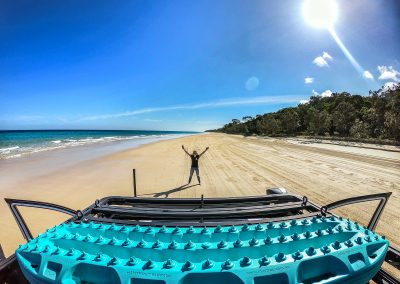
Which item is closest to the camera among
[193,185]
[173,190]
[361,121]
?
[173,190]

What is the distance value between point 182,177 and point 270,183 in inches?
190

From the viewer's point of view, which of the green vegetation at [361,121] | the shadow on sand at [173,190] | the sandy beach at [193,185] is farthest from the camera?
the green vegetation at [361,121]

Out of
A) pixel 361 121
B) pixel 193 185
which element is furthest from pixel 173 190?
pixel 361 121

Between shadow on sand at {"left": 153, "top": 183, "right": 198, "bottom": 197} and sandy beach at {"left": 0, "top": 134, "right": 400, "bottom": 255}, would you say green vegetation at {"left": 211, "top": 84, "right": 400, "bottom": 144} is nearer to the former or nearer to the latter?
sandy beach at {"left": 0, "top": 134, "right": 400, "bottom": 255}

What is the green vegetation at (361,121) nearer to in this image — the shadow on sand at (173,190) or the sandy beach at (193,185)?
the sandy beach at (193,185)

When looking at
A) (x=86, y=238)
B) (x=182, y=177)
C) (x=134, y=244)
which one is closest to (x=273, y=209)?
(x=134, y=244)

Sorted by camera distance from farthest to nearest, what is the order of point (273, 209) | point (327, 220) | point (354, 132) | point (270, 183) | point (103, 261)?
point (354, 132)
point (270, 183)
point (273, 209)
point (327, 220)
point (103, 261)

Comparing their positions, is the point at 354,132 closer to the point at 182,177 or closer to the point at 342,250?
the point at 182,177

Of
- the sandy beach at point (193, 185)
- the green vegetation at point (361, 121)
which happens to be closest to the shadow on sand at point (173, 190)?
the sandy beach at point (193, 185)

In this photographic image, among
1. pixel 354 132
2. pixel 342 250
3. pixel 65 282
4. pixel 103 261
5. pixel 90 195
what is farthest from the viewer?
pixel 354 132

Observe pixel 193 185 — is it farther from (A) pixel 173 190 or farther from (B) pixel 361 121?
(B) pixel 361 121

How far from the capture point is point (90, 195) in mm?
9977

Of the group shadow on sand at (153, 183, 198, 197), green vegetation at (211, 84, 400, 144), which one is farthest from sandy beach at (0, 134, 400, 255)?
green vegetation at (211, 84, 400, 144)

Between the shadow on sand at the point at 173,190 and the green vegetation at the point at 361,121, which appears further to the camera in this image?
the green vegetation at the point at 361,121
